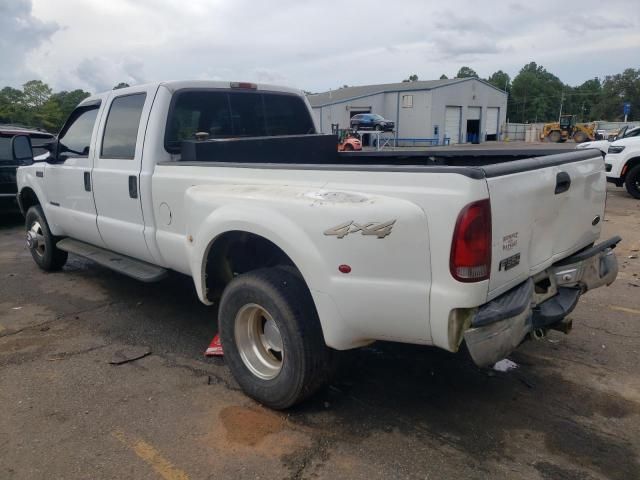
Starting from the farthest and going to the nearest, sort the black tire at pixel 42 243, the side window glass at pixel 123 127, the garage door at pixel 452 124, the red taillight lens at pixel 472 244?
the garage door at pixel 452 124 → the black tire at pixel 42 243 → the side window glass at pixel 123 127 → the red taillight lens at pixel 472 244

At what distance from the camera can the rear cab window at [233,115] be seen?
4.27 m

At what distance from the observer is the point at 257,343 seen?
339 cm

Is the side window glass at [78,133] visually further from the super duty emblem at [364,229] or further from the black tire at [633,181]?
the black tire at [633,181]

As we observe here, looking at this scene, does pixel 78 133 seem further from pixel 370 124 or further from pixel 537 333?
pixel 370 124

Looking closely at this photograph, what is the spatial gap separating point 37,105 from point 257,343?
68687 millimetres

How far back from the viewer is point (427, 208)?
2396 mm

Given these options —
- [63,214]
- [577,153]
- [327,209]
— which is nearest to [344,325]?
[327,209]

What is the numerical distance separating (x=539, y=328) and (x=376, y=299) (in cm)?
102

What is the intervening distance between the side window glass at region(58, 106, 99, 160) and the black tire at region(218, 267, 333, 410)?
9.05 ft

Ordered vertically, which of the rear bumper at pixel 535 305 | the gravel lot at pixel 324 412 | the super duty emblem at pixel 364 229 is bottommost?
the gravel lot at pixel 324 412

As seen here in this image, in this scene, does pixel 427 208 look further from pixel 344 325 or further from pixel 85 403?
pixel 85 403

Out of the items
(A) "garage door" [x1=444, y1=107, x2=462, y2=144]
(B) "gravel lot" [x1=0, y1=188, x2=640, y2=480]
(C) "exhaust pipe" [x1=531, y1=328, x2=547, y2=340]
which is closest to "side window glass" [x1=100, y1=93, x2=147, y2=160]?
(B) "gravel lot" [x1=0, y1=188, x2=640, y2=480]

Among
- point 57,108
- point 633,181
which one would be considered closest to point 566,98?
point 57,108

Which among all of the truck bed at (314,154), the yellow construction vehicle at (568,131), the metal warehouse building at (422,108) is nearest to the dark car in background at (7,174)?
the truck bed at (314,154)
